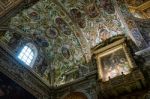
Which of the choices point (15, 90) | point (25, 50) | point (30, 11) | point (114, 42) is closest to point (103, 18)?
point (114, 42)

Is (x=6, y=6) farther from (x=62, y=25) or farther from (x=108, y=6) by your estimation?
(x=108, y=6)

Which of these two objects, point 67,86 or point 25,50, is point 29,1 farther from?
point 67,86

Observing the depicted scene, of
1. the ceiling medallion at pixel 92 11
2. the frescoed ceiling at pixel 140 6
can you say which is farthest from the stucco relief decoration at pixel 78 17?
the frescoed ceiling at pixel 140 6

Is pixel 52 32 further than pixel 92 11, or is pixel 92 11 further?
pixel 52 32

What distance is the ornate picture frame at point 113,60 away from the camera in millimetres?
11734

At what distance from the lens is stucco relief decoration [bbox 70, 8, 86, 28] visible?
557 inches

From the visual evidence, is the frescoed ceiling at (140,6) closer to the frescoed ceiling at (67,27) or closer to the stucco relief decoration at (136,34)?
the stucco relief decoration at (136,34)

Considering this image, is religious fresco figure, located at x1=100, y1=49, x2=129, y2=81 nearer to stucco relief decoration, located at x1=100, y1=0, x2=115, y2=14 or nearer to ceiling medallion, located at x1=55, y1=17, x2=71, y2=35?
stucco relief decoration, located at x1=100, y1=0, x2=115, y2=14

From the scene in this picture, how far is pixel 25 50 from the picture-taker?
1380 centimetres

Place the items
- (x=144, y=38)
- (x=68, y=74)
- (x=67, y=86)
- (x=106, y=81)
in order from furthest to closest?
(x=68, y=74) < (x=67, y=86) < (x=144, y=38) < (x=106, y=81)

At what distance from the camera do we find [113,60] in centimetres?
1260

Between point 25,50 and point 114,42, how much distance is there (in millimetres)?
6582

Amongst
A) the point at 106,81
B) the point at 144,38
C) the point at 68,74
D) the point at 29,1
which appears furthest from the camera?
the point at 68,74

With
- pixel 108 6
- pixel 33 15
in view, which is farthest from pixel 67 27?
pixel 108 6
